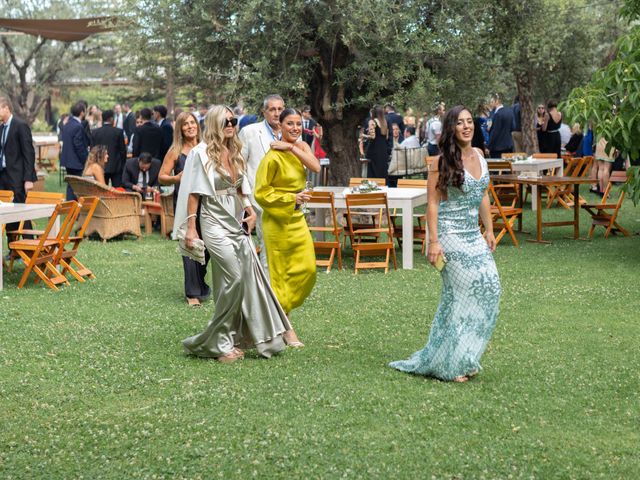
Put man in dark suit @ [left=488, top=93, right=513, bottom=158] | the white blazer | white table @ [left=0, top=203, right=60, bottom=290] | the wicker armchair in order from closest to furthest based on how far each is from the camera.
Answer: the white blazer
white table @ [left=0, top=203, right=60, bottom=290]
the wicker armchair
man in dark suit @ [left=488, top=93, right=513, bottom=158]

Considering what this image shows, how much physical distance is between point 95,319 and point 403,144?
16.5 m

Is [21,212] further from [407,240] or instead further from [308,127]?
[308,127]

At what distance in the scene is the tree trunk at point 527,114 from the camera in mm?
27594

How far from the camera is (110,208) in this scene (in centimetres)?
1573

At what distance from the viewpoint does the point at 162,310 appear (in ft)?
34.3

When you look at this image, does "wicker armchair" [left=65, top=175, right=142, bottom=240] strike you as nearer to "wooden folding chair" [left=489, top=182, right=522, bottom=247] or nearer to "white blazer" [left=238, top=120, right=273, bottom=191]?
"wooden folding chair" [left=489, top=182, right=522, bottom=247]

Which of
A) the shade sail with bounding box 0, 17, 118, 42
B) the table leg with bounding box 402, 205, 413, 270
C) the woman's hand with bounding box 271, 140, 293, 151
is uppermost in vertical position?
the shade sail with bounding box 0, 17, 118, 42

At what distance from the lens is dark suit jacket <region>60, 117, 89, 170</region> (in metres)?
19.7

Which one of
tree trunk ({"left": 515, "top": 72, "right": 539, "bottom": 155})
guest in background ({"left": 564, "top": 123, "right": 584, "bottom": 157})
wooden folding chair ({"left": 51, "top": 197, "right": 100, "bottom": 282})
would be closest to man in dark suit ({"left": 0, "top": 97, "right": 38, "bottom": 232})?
wooden folding chair ({"left": 51, "top": 197, "right": 100, "bottom": 282})

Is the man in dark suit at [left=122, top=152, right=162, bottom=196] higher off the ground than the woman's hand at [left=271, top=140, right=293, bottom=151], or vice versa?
the woman's hand at [left=271, top=140, right=293, bottom=151]

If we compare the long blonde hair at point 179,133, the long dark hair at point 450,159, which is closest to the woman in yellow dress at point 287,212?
the long dark hair at point 450,159

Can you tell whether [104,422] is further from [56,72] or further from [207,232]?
[56,72]

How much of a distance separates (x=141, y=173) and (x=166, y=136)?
6.78ft

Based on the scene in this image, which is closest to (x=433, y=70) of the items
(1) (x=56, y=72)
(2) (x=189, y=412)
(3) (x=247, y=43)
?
(3) (x=247, y=43)
